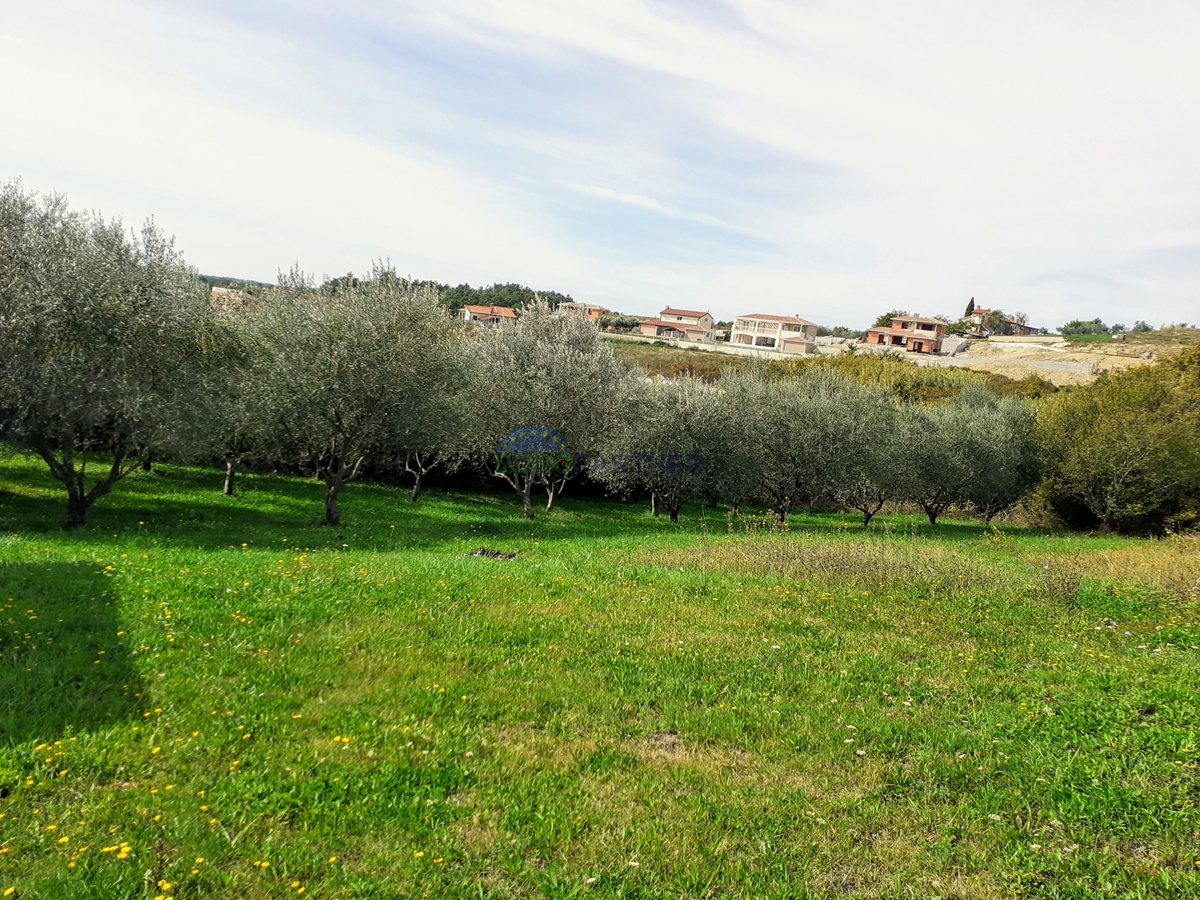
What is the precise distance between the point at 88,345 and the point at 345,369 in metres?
6.13

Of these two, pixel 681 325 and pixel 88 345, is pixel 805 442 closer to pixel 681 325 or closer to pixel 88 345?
pixel 88 345

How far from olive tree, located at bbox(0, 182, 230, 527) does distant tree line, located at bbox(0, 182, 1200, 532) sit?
0.05 meters

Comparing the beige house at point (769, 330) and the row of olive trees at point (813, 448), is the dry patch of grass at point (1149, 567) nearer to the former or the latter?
the row of olive trees at point (813, 448)

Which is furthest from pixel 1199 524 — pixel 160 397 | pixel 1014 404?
pixel 160 397

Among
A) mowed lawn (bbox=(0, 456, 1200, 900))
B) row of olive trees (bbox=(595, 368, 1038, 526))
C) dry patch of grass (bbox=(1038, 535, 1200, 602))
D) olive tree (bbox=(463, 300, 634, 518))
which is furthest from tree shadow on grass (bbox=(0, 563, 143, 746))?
row of olive trees (bbox=(595, 368, 1038, 526))

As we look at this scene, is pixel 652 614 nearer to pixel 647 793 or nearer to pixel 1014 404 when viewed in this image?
pixel 647 793

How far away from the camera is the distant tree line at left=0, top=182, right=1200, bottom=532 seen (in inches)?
667

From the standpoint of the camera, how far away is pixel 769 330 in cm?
13088

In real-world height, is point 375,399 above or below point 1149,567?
above

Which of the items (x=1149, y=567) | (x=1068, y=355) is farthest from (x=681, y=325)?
(x=1149, y=567)

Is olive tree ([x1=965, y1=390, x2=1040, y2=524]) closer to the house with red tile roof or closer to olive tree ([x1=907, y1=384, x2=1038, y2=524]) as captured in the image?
olive tree ([x1=907, y1=384, x2=1038, y2=524])

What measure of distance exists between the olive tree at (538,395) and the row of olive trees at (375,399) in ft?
0.29

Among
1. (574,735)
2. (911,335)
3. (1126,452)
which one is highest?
(911,335)

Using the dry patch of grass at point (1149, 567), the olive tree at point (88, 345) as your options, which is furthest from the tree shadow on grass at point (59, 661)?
the dry patch of grass at point (1149, 567)
